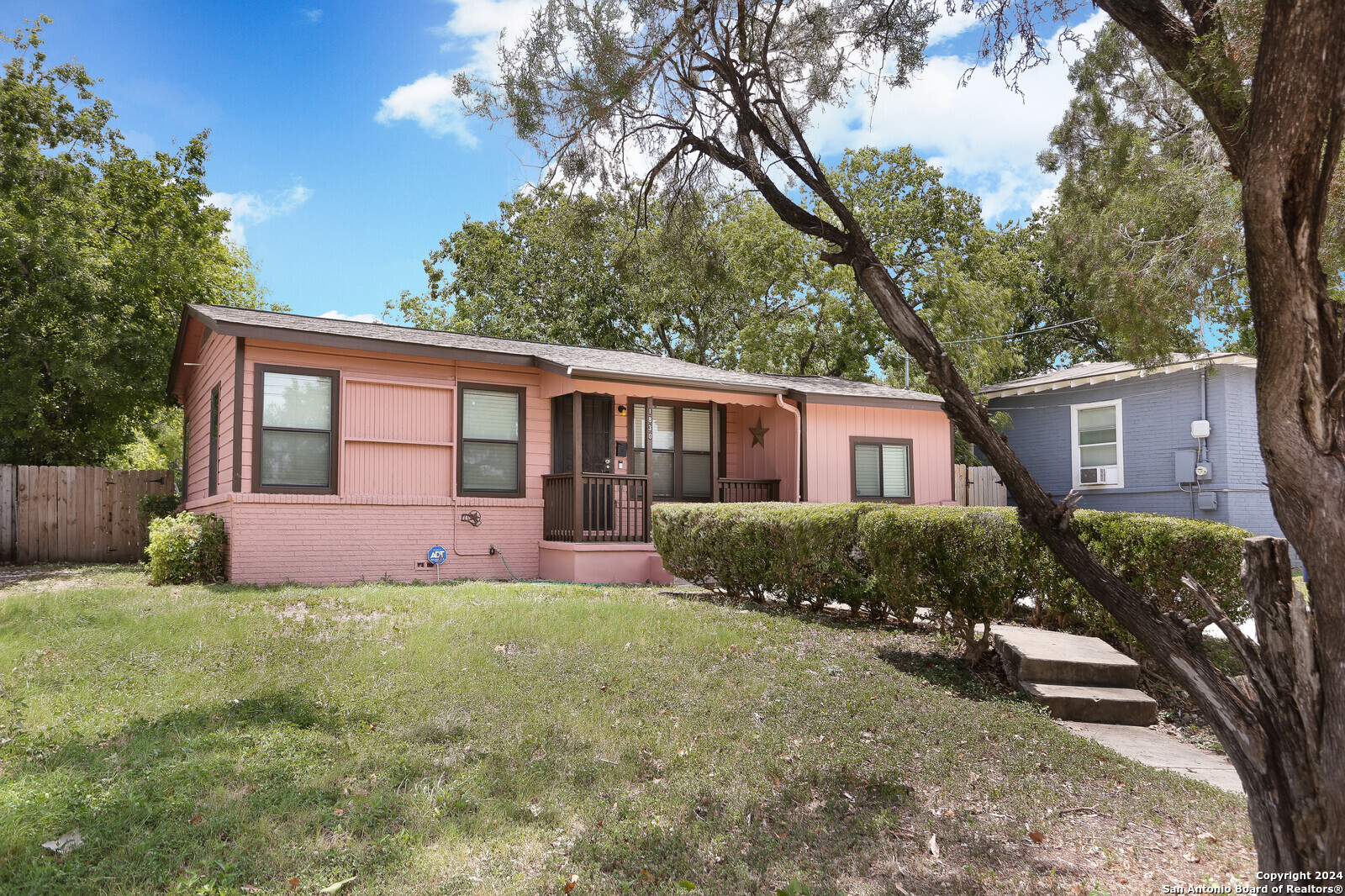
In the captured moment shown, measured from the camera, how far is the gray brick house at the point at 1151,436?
13836 mm

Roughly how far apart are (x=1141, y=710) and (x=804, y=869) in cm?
338

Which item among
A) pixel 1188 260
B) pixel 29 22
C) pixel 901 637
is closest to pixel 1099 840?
pixel 901 637

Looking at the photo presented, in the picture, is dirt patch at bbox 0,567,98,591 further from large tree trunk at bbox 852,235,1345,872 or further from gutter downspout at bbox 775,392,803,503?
large tree trunk at bbox 852,235,1345,872

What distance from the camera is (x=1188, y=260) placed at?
6.43m

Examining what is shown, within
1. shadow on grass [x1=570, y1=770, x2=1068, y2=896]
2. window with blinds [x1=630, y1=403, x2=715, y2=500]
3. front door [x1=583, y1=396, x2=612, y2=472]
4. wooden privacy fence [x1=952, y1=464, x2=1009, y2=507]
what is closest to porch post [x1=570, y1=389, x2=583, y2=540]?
front door [x1=583, y1=396, x2=612, y2=472]

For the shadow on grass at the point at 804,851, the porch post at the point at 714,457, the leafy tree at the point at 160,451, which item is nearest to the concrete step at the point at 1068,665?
the shadow on grass at the point at 804,851

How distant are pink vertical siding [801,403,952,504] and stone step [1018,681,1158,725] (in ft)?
29.0

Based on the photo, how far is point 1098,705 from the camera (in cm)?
529

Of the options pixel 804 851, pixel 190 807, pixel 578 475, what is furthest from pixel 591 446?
pixel 804 851

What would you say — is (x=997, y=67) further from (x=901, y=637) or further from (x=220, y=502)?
(x=220, y=502)

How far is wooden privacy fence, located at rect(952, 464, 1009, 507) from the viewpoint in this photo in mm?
18172

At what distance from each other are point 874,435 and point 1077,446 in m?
4.72

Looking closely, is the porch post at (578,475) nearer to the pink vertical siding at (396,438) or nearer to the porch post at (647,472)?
the porch post at (647,472)

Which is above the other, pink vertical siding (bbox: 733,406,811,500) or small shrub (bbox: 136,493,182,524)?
pink vertical siding (bbox: 733,406,811,500)
